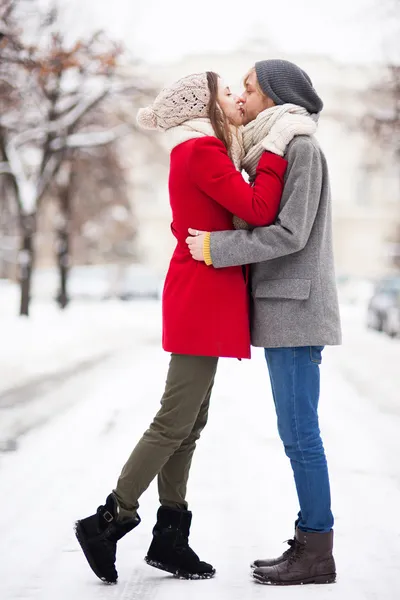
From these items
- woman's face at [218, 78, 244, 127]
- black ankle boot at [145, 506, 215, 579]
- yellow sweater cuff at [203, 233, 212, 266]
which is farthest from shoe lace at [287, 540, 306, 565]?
woman's face at [218, 78, 244, 127]

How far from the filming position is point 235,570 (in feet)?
13.0

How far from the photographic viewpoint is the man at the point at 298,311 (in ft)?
12.3

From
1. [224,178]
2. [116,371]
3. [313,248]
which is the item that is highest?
[224,178]

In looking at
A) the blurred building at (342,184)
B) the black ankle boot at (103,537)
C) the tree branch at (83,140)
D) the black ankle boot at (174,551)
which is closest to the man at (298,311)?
the black ankle boot at (174,551)

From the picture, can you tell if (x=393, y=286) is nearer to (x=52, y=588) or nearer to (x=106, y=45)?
(x=106, y=45)

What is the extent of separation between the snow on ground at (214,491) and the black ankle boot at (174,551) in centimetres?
6

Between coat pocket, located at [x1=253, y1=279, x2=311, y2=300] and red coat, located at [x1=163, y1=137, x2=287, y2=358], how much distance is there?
0.11 meters

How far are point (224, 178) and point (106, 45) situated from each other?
1717 cm

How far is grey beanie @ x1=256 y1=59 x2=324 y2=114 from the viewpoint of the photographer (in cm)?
385

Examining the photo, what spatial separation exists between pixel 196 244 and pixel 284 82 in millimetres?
770

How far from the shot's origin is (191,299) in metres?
3.81

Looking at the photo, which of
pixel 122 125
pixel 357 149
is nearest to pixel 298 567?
pixel 122 125

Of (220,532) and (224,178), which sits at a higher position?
(224,178)

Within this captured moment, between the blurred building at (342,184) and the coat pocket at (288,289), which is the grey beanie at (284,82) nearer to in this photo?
the coat pocket at (288,289)
